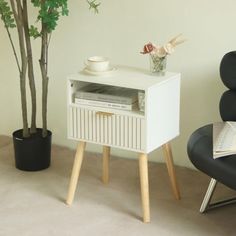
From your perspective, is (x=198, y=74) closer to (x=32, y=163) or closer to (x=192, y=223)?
(x=192, y=223)

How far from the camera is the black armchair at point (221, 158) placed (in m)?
2.20

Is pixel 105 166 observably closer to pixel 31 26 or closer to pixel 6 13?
pixel 31 26

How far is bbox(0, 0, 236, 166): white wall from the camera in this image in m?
2.81

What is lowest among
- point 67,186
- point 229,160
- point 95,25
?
point 67,186

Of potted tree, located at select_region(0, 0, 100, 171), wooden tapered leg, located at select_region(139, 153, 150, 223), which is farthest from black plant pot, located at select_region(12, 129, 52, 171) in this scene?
wooden tapered leg, located at select_region(139, 153, 150, 223)

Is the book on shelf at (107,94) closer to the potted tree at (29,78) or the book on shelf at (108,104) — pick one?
the book on shelf at (108,104)

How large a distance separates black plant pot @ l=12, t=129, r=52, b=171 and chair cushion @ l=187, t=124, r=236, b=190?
3.11ft

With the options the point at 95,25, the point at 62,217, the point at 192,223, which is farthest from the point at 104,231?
the point at 95,25

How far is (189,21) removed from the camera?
2.85m


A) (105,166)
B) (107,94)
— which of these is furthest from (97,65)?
(105,166)

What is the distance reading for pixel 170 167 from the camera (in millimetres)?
2695

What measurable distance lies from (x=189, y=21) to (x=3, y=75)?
1239mm

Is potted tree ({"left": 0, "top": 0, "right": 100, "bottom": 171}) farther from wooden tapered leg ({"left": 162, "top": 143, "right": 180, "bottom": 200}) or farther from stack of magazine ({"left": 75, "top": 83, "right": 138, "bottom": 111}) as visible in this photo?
wooden tapered leg ({"left": 162, "top": 143, "right": 180, "bottom": 200})

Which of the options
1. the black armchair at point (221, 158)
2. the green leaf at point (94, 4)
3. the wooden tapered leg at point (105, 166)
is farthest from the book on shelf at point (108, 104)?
the green leaf at point (94, 4)
